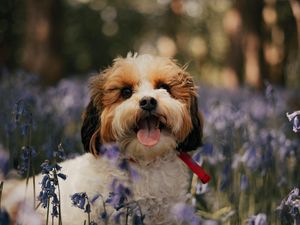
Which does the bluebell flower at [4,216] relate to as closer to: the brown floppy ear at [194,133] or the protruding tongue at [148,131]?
the protruding tongue at [148,131]

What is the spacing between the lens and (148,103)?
3627 mm

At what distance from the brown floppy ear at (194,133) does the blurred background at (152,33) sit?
3277mm

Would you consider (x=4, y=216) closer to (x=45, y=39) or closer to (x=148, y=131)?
(x=148, y=131)

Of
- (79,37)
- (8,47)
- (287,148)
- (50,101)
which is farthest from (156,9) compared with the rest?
(287,148)

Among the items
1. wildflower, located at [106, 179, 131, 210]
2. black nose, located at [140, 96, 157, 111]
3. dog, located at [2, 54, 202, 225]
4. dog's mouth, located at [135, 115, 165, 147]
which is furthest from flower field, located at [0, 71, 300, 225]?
black nose, located at [140, 96, 157, 111]

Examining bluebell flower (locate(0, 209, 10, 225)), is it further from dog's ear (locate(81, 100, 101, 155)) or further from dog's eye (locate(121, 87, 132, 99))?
dog's eye (locate(121, 87, 132, 99))

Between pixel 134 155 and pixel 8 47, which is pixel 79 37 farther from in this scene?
pixel 134 155

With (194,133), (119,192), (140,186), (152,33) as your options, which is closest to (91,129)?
(140,186)

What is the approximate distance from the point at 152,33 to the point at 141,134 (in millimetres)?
41604

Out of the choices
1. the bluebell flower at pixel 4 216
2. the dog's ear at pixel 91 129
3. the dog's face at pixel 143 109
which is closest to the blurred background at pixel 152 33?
the dog's face at pixel 143 109

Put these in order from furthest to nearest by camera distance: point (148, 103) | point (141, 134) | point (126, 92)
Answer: point (126, 92), point (141, 134), point (148, 103)

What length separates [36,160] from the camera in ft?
19.1

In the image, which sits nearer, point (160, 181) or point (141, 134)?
point (141, 134)

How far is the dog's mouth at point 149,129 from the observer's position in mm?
3766
